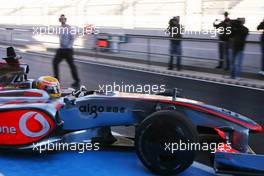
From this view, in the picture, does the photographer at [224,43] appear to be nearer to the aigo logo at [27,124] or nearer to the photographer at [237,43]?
the photographer at [237,43]

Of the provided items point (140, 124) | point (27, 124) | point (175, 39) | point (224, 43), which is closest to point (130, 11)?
point (175, 39)

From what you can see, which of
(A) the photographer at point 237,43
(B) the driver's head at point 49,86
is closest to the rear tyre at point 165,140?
(B) the driver's head at point 49,86

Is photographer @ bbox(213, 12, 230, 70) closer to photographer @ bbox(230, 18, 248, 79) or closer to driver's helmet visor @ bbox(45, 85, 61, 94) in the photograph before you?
photographer @ bbox(230, 18, 248, 79)

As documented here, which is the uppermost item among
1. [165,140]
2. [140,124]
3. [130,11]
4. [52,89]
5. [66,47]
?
[130,11]

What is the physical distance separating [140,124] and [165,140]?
29 centimetres

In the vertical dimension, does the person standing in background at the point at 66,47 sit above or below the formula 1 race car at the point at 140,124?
above

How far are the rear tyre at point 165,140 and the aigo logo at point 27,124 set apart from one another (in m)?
1.15

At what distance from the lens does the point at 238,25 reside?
1079 cm

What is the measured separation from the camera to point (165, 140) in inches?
166

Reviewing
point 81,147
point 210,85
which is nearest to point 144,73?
point 210,85

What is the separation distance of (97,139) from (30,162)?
2.62 feet

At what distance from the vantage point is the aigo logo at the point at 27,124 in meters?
4.81

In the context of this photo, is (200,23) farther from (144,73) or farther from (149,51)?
(144,73)

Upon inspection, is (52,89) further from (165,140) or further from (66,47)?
(66,47)
